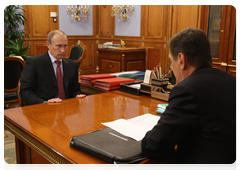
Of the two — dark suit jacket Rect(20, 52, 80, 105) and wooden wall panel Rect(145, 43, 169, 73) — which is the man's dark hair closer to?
dark suit jacket Rect(20, 52, 80, 105)

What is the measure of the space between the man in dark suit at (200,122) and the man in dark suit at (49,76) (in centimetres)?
166

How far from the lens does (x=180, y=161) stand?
4.00ft

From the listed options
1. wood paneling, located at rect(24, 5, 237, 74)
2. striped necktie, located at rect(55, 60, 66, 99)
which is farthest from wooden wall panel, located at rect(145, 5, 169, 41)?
striped necktie, located at rect(55, 60, 66, 99)

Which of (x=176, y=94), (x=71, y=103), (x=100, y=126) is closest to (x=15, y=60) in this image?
(x=71, y=103)

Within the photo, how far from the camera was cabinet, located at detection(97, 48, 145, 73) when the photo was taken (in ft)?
21.3

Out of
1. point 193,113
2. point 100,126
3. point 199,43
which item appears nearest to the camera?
point 193,113

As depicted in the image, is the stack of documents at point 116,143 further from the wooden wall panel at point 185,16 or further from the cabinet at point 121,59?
the cabinet at point 121,59

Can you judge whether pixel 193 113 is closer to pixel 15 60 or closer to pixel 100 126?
pixel 100 126

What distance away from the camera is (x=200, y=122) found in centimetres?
108

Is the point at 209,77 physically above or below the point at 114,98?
above

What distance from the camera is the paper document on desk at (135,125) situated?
1.41 metres

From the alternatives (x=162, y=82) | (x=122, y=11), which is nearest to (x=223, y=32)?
(x=162, y=82)

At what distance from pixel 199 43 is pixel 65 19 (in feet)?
23.5

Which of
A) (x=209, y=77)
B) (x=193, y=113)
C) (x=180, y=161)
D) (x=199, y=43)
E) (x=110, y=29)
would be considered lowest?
(x=180, y=161)
